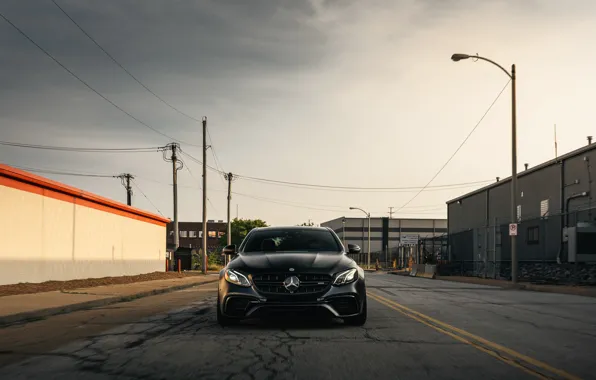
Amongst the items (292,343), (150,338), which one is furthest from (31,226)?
(292,343)

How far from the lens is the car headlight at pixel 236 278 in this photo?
907cm

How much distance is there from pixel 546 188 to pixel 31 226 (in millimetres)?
22908

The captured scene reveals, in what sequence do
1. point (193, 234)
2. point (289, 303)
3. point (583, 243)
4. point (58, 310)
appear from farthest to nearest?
point (193, 234)
point (583, 243)
point (58, 310)
point (289, 303)

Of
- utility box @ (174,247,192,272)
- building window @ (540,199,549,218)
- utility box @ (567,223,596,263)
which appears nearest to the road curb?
utility box @ (567,223,596,263)

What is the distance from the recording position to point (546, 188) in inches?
1214

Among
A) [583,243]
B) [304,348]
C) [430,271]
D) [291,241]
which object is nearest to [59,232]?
[291,241]

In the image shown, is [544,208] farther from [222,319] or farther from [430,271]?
[222,319]

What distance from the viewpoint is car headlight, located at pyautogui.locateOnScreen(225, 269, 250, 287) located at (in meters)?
9.07

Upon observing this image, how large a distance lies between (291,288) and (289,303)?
0.21 meters

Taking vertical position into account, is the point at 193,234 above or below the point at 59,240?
below

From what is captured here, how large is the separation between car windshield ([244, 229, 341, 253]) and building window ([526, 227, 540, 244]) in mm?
20419

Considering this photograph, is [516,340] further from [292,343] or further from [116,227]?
[116,227]

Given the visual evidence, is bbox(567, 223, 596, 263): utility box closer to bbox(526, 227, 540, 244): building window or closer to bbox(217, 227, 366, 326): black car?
bbox(526, 227, 540, 244): building window

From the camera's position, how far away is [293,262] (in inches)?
364
